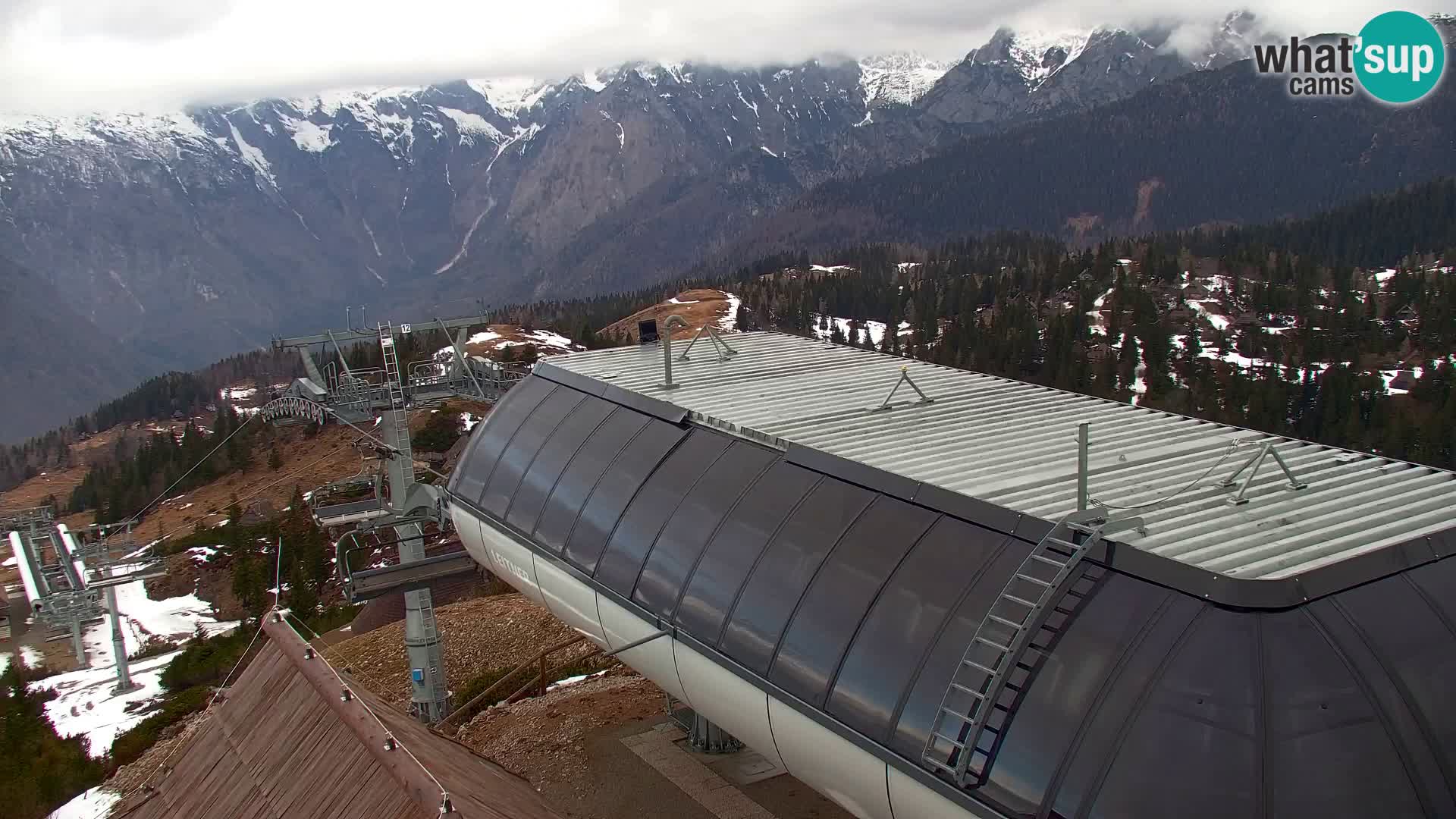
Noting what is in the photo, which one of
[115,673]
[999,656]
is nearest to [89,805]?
[999,656]

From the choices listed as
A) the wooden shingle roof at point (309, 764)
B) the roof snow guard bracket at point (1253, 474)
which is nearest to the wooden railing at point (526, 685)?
the wooden shingle roof at point (309, 764)

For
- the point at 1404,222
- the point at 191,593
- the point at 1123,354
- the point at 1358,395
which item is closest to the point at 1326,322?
the point at 1123,354

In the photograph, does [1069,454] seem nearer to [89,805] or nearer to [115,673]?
[89,805]

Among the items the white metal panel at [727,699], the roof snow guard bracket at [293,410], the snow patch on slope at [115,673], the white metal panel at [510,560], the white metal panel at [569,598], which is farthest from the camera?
the roof snow guard bracket at [293,410]

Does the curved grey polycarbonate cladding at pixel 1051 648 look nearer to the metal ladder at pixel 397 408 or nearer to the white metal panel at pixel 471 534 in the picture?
the white metal panel at pixel 471 534

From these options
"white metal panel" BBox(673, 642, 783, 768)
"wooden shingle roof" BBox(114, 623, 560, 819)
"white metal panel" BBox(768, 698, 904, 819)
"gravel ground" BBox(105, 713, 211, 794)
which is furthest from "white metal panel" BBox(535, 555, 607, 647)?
"gravel ground" BBox(105, 713, 211, 794)

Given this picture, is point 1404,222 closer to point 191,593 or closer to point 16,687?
point 191,593

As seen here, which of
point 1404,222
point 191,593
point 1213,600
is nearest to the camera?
point 1213,600
